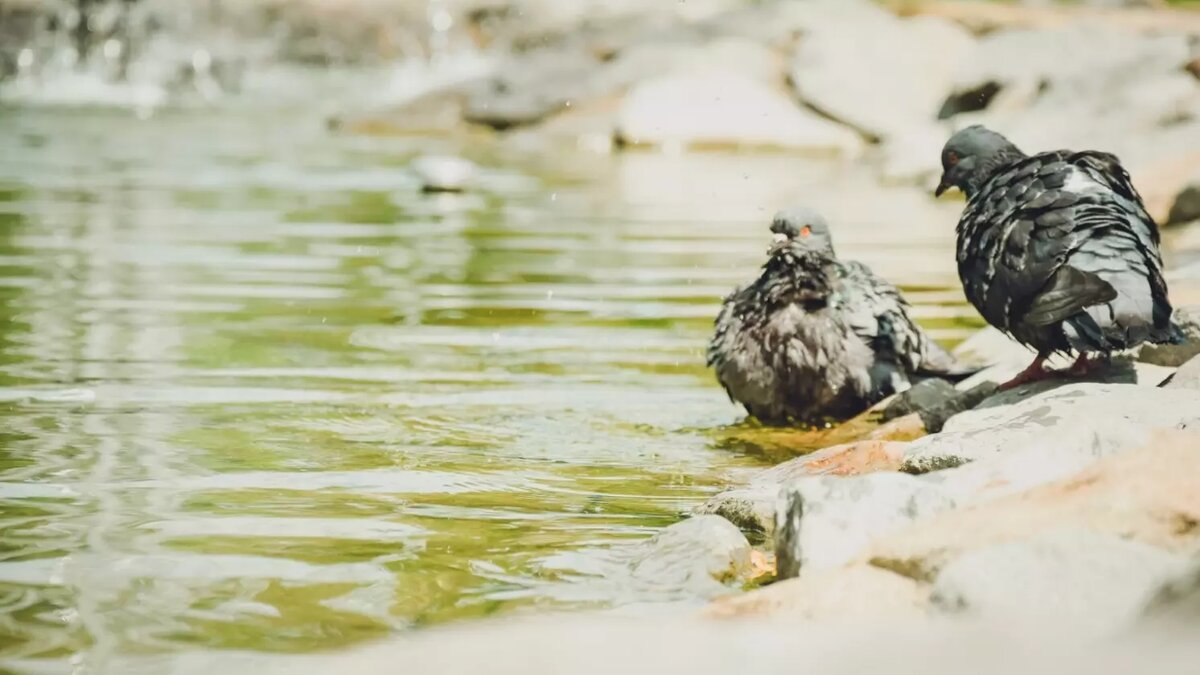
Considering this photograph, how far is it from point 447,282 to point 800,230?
4.42 meters

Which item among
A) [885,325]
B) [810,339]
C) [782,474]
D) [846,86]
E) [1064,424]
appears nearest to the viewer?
[1064,424]

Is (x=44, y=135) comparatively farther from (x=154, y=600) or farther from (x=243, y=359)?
(x=154, y=600)

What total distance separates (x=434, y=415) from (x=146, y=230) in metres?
7.24

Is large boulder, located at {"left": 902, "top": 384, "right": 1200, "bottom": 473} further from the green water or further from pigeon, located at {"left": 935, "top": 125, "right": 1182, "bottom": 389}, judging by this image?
the green water

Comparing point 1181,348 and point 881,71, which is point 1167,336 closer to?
point 1181,348

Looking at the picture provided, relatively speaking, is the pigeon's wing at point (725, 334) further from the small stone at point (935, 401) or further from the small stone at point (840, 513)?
the small stone at point (840, 513)

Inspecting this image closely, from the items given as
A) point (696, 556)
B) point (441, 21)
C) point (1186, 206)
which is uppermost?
point (441, 21)

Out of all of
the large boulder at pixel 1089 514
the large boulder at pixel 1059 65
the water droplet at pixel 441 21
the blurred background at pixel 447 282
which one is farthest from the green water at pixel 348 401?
the water droplet at pixel 441 21

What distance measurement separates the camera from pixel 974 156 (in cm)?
764

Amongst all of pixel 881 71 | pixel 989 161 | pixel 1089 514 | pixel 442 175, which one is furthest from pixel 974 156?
pixel 881 71

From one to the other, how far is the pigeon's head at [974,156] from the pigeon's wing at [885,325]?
483mm

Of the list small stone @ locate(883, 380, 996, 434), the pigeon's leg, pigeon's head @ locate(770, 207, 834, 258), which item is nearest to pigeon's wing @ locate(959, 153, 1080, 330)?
the pigeon's leg

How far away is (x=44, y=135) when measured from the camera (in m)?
23.6

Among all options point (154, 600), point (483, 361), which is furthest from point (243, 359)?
point (154, 600)
